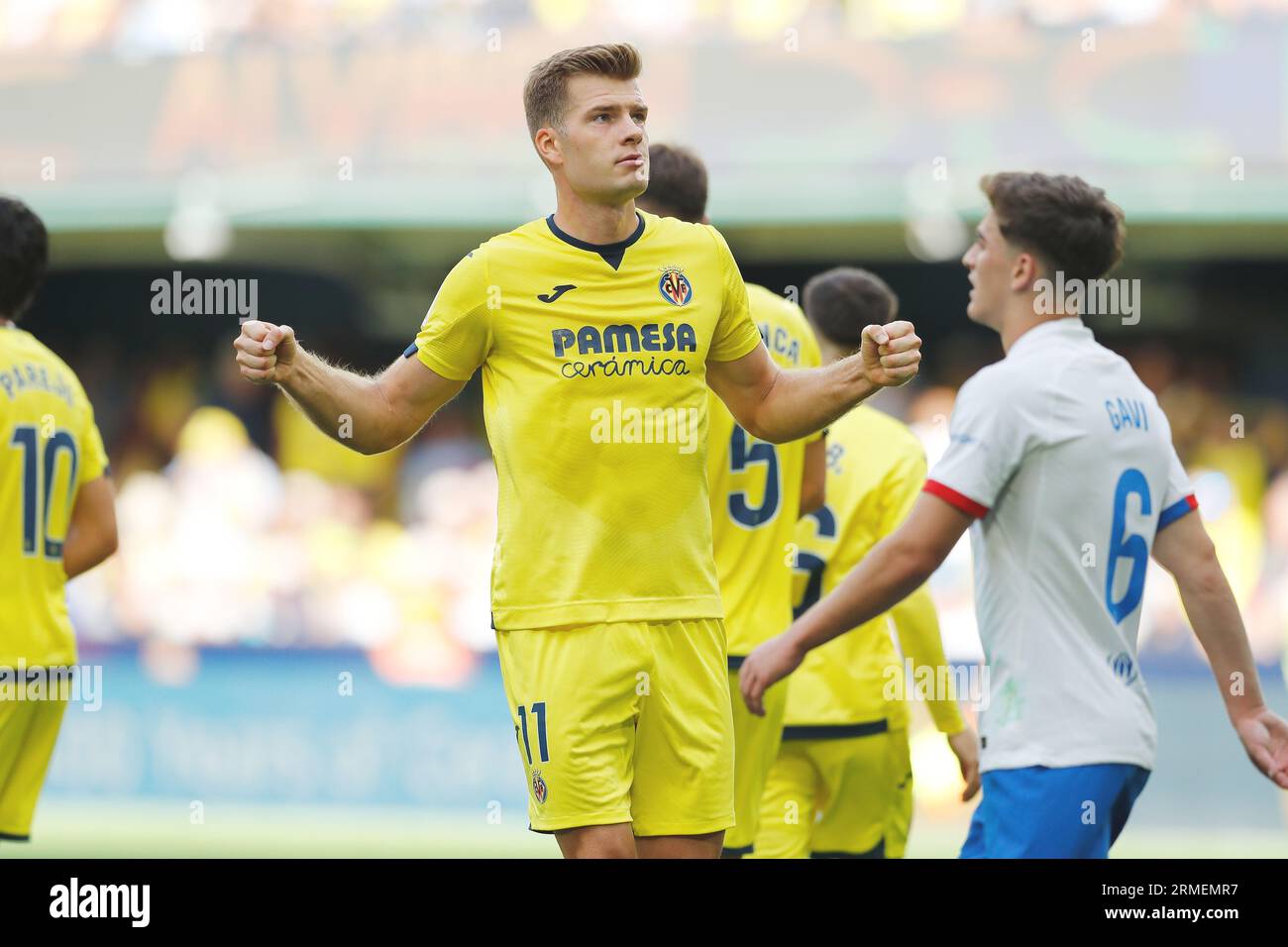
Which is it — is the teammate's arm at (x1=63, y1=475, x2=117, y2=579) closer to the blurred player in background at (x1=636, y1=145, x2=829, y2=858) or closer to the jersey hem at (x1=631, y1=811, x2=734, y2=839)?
the blurred player in background at (x1=636, y1=145, x2=829, y2=858)

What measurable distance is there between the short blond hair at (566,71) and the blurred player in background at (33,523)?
2031 mm

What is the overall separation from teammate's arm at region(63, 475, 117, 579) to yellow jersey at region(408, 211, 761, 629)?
190 cm

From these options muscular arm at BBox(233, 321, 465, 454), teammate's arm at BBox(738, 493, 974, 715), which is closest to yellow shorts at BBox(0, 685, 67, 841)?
muscular arm at BBox(233, 321, 465, 454)

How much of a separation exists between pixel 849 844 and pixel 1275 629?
20.6 feet

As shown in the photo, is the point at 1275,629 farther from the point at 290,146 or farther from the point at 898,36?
the point at 290,146

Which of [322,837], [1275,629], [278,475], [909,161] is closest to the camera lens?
[322,837]

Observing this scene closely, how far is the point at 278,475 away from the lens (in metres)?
14.1

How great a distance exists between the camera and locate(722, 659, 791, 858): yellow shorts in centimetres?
552

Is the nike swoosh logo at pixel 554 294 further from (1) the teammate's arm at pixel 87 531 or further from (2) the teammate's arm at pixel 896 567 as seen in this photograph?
(1) the teammate's arm at pixel 87 531

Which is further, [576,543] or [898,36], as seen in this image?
[898,36]

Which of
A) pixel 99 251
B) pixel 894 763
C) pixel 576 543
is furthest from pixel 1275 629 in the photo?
pixel 99 251

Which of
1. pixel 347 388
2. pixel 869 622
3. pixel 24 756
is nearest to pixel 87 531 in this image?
pixel 24 756

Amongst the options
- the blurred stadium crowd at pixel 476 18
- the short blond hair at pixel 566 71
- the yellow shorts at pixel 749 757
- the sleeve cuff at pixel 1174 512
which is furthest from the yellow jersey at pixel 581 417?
the blurred stadium crowd at pixel 476 18

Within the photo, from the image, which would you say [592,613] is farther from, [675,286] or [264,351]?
[264,351]
